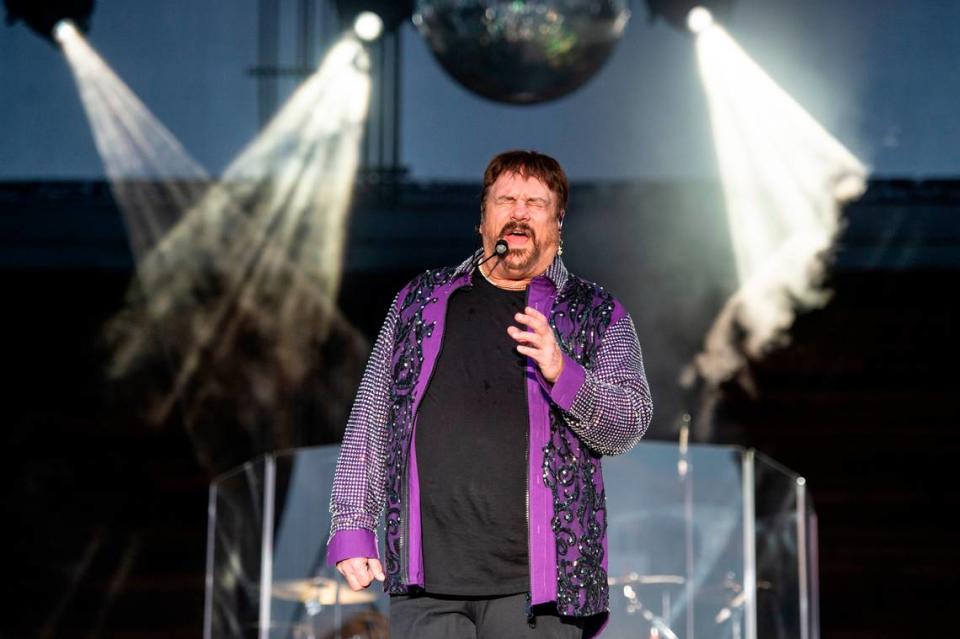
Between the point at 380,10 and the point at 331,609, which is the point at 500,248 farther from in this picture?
the point at 380,10

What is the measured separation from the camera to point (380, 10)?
19.7ft

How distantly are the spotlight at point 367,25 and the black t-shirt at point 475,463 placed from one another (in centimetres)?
455

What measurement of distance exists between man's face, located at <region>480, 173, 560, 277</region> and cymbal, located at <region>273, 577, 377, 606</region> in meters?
1.69

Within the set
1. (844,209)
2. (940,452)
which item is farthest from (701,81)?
(940,452)

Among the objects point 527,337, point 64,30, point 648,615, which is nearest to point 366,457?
point 527,337

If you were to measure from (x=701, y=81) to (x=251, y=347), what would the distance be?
7.71 ft

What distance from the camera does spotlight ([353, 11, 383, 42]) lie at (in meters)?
6.02

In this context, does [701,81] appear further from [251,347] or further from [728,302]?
[251,347]

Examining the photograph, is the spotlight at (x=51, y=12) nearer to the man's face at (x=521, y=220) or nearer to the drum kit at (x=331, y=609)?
the drum kit at (x=331, y=609)

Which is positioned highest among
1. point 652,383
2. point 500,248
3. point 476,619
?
point 652,383

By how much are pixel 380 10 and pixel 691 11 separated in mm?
1325

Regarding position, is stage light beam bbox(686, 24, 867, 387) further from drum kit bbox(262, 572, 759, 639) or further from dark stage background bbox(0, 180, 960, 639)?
drum kit bbox(262, 572, 759, 639)

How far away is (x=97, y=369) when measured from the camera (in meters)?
6.22

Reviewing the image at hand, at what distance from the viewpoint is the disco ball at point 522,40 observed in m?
4.48
